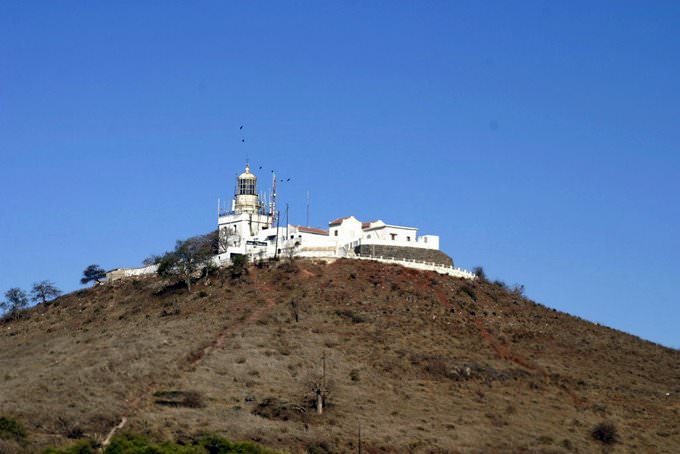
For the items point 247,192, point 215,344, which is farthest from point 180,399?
point 247,192

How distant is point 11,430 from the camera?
3147 inches

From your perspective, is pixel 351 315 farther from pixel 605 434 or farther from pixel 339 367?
pixel 605 434

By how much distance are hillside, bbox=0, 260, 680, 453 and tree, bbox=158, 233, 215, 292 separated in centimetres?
146

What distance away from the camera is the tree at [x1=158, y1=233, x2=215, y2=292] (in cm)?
11344

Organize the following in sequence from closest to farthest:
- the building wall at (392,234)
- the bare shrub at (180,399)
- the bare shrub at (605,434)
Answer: the bare shrub at (180,399) → the bare shrub at (605,434) → the building wall at (392,234)

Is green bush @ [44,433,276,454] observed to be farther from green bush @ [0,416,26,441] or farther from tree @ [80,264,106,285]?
tree @ [80,264,106,285]

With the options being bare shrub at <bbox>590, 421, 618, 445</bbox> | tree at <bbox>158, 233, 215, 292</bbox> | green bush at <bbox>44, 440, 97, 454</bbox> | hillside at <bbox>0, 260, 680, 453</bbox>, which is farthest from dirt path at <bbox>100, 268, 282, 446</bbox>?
bare shrub at <bbox>590, 421, 618, 445</bbox>

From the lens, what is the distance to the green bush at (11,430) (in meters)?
79.1

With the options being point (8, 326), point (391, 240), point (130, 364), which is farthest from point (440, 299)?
point (8, 326)

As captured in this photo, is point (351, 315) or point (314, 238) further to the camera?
point (314, 238)

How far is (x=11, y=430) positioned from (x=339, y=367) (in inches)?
917

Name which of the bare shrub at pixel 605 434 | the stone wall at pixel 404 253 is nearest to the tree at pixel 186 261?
the stone wall at pixel 404 253

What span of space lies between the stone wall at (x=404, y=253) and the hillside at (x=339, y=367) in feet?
11.1

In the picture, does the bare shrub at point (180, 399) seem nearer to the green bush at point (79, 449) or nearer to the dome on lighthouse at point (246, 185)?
the green bush at point (79, 449)
